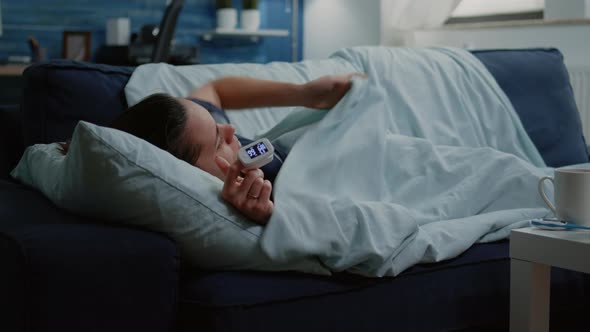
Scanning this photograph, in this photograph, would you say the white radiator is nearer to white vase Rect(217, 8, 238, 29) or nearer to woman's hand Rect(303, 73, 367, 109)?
woman's hand Rect(303, 73, 367, 109)

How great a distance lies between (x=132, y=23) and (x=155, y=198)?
392 cm

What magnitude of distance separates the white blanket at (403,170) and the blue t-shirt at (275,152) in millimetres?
46

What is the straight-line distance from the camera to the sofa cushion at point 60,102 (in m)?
1.60

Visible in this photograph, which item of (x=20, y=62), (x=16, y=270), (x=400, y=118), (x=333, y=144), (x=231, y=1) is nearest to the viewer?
(x=16, y=270)

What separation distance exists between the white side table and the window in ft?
9.71

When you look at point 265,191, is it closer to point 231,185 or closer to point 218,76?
point 231,185

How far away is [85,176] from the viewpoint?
45.3 inches

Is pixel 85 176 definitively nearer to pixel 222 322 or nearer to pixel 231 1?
pixel 222 322

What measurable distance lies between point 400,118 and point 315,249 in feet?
2.68

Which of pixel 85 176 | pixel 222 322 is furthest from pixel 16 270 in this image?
pixel 222 322

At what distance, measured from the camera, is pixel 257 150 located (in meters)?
1.21

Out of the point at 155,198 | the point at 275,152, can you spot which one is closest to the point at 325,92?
the point at 275,152

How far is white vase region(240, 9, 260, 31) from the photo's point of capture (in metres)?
4.93

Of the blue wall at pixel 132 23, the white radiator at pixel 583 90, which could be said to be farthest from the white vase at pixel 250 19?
the white radiator at pixel 583 90
